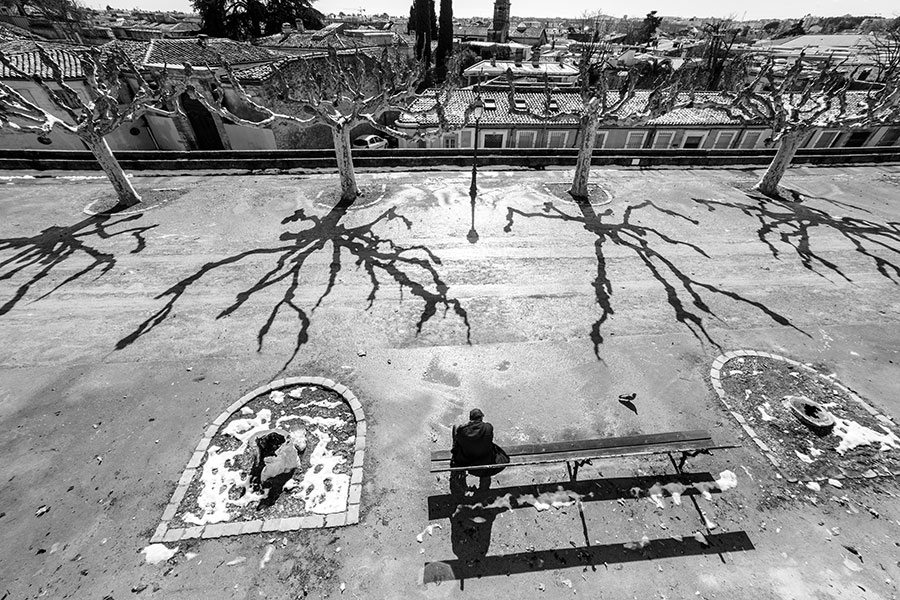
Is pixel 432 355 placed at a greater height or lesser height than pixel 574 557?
greater

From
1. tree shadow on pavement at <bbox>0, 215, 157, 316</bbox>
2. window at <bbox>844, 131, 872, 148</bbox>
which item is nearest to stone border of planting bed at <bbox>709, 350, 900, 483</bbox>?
tree shadow on pavement at <bbox>0, 215, 157, 316</bbox>

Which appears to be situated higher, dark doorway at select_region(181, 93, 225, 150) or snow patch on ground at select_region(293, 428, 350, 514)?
dark doorway at select_region(181, 93, 225, 150)

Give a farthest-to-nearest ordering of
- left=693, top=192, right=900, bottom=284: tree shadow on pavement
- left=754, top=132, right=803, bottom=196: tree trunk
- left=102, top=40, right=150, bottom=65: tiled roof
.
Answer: left=102, top=40, right=150, bottom=65: tiled roof < left=754, top=132, right=803, bottom=196: tree trunk < left=693, top=192, right=900, bottom=284: tree shadow on pavement

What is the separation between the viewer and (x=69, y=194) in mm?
15883

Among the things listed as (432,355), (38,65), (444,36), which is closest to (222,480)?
(432,355)

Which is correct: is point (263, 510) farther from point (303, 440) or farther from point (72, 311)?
point (72, 311)

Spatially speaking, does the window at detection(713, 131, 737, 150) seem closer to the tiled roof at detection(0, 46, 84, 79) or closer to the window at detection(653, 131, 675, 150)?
the window at detection(653, 131, 675, 150)

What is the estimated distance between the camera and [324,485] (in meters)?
6.34

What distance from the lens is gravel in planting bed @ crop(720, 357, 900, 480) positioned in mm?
6707

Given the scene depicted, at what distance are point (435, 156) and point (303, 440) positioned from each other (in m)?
16.3

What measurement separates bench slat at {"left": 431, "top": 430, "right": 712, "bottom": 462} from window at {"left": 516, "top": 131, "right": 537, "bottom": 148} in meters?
26.2

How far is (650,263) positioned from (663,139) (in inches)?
912

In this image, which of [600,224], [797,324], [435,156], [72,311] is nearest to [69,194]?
→ [72,311]

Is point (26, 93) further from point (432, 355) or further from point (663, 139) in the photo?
point (663, 139)
